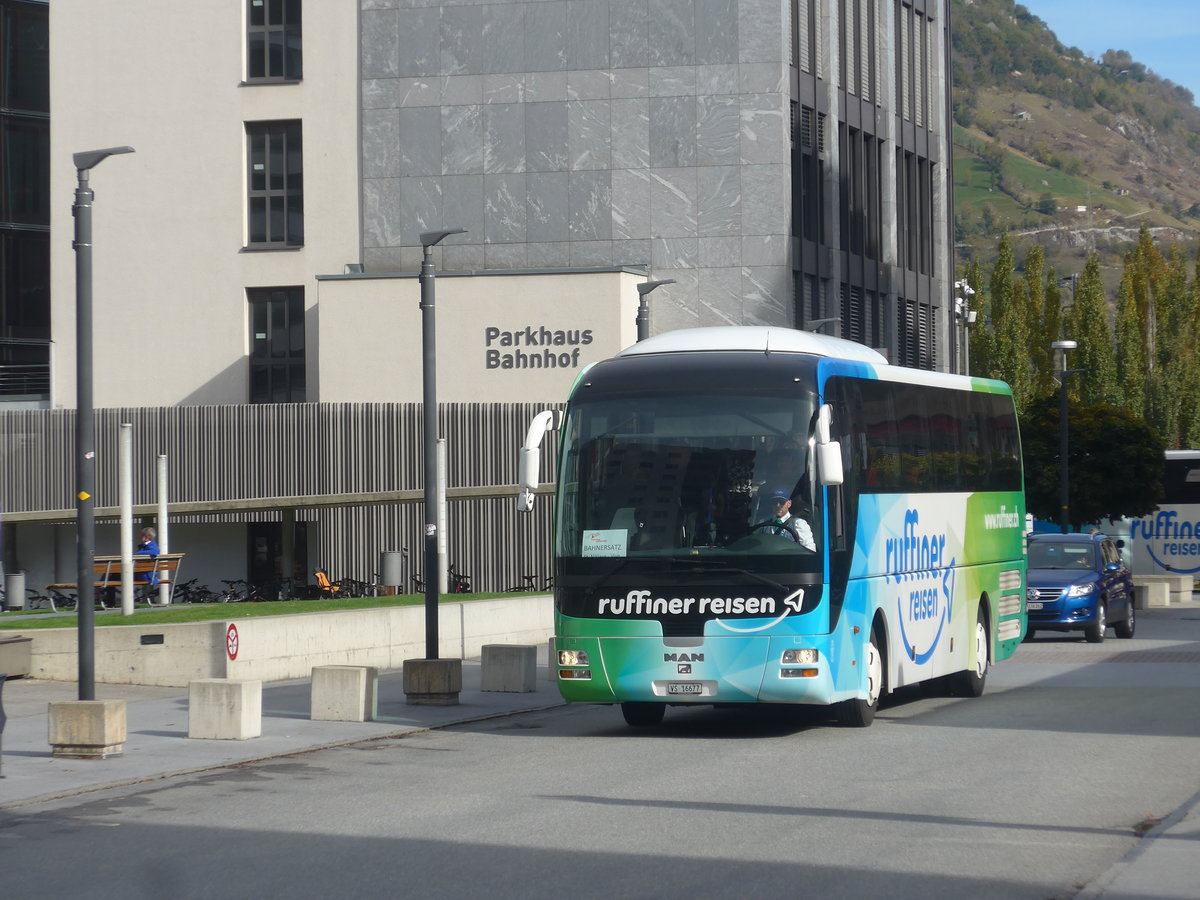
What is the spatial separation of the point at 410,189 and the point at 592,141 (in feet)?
15.8

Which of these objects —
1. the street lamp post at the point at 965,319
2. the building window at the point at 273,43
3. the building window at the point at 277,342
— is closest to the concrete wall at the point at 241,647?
the building window at the point at 277,342

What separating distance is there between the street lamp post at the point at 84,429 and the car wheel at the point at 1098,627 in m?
20.3

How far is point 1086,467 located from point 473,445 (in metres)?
21.3

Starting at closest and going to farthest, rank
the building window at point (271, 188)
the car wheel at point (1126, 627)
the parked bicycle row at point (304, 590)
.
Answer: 1. the car wheel at point (1126, 627)
2. the parked bicycle row at point (304, 590)
3. the building window at point (271, 188)

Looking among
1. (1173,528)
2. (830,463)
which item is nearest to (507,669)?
(830,463)

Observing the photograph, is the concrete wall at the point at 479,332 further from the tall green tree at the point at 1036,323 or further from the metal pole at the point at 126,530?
the tall green tree at the point at 1036,323

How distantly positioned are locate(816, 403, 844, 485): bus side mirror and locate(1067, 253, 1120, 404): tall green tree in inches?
2497

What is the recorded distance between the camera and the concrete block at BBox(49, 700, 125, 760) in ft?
50.7

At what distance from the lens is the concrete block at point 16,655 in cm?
2209

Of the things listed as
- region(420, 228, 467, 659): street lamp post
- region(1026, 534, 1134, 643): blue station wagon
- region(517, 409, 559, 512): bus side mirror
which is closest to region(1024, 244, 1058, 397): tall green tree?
region(1026, 534, 1134, 643): blue station wagon

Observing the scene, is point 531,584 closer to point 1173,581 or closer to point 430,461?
point 430,461

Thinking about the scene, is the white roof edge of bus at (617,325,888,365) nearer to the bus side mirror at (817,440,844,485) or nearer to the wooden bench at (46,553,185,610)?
the bus side mirror at (817,440,844,485)

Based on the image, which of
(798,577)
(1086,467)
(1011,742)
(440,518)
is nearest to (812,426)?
(798,577)

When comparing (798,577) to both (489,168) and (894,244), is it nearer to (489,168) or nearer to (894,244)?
(489,168)
